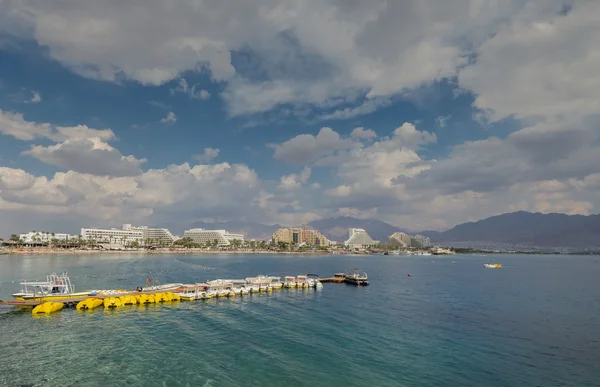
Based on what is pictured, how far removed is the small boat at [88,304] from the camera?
56.1 metres

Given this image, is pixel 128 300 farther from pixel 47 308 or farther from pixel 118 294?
pixel 47 308

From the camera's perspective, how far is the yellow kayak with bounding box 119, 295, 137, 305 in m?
59.3

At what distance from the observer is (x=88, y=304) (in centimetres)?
5641

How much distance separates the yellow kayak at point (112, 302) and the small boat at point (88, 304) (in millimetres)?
1517

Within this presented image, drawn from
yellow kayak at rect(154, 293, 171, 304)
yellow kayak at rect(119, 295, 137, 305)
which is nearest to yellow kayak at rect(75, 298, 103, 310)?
yellow kayak at rect(119, 295, 137, 305)

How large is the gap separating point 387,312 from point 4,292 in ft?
274

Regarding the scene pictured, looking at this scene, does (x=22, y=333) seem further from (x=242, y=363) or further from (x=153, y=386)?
(x=242, y=363)

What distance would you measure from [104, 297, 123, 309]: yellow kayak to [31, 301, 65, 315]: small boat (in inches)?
281

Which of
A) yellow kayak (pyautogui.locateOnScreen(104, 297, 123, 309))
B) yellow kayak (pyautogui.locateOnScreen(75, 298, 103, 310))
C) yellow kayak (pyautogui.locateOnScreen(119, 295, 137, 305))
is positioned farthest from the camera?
yellow kayak (pyautogui.locateOnScreen(119, 295, 137, 305))

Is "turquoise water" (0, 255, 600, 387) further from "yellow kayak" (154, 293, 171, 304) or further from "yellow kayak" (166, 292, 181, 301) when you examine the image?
"yellow kayak" (166, 292, 181, 301)

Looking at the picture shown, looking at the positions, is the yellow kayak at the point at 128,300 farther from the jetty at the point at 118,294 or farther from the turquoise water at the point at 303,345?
the turquoise water at the point at 303,345

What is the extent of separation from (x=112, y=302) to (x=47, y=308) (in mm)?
9333

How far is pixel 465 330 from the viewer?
4834cm

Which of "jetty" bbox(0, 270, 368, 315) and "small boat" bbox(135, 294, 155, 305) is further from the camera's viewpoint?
"small boat" bbox(135, 294, 155, 305)
